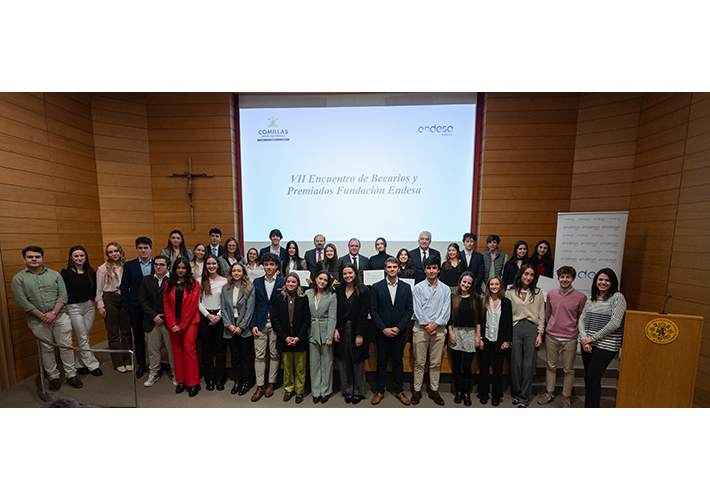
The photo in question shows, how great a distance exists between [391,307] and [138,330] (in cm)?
317

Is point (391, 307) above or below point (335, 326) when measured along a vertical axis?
above

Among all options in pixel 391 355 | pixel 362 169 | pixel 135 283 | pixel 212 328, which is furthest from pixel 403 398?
pixel 362 169

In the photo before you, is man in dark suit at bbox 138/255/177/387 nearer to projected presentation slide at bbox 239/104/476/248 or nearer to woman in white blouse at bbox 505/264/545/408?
projected presentation slide at bbox 239/104/476/248

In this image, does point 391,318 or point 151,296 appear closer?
point 391,318

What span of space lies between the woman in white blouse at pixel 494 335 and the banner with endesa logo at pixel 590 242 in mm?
1944

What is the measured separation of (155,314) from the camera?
2.88m

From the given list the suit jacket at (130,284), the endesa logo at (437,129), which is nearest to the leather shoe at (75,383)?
the suit jacket at (130,284)

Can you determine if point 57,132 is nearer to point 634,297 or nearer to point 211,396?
point 211,396

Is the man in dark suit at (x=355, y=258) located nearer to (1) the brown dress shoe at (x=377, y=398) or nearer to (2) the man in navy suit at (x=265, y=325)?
(2) the man in navy suit at (x=265, y=325)

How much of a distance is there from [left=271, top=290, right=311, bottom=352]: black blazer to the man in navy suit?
156mm

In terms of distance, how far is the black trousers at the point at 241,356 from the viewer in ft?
9.41

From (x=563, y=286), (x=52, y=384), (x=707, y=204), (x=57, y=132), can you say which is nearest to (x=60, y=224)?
(x=57, y=132)

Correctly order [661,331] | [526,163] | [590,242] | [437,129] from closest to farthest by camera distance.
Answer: [661,331] < [590,242] < [526,163] < [437,129]

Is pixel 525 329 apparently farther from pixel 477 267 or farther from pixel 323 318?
pixel 323 318
